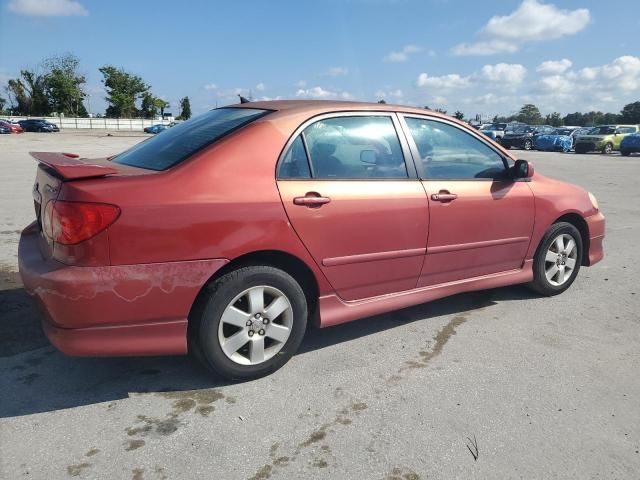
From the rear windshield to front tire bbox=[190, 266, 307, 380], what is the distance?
771 millimetres

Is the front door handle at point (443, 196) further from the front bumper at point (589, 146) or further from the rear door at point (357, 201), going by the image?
the front bumper at point (589, 146)

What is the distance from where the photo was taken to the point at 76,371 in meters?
3.12

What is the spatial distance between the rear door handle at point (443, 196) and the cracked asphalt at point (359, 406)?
959 mm

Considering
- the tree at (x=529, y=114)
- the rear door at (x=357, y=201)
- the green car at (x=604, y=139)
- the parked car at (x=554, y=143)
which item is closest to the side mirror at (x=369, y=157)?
the rear door at (x=357, y=201)

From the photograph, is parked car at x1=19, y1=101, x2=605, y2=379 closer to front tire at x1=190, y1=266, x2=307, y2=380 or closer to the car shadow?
front tire at x1=190, y1=266, x2=307, y2=380

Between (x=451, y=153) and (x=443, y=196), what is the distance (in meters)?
0.43

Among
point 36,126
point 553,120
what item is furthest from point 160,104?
point 553,120

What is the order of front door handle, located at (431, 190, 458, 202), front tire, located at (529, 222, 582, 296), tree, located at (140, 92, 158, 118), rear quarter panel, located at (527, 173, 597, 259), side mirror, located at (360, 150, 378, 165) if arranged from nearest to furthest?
1. side mirror, located at (360, 150, 378, 165)
2. front door handle, located at (431, 190, 458, 202)
3. rear quarter panel, located at (527, 173, 597, 259)
4. front tire, located at (529, 222, 582, 296)
5. tree, located at (140, 92, 158, 118)

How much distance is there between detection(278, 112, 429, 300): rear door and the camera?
3088 millimetres

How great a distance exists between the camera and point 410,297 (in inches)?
144

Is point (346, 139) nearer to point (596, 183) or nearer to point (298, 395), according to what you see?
point (298, 395)

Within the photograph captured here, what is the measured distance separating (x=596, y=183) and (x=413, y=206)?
40.7 ft

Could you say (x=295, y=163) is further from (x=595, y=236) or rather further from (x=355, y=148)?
(x=595, y=236)

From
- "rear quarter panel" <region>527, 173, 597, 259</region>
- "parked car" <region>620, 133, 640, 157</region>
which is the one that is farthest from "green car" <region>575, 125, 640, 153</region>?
"rear quarter panel" <region>527, 173, 597, 259</region>
